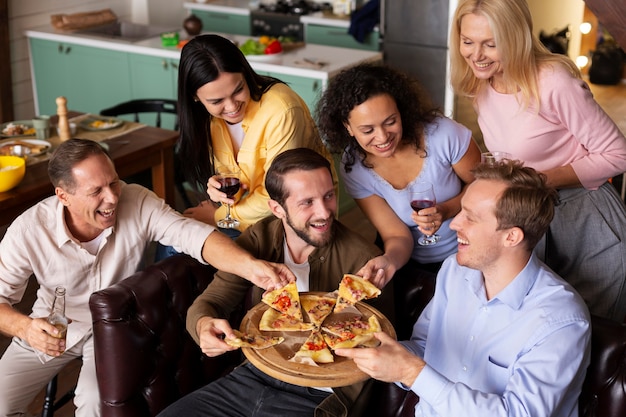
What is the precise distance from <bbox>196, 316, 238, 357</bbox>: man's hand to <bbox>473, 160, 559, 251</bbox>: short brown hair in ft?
2.76

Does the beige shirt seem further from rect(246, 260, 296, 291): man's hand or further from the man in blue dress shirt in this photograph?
the man in blue dress shirt

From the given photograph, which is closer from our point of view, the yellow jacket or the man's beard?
the man's beard

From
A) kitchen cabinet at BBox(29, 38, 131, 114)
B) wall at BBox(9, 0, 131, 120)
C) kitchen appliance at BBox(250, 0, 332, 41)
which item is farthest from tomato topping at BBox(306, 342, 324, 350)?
kitchen appliance at BBox(250, 0, 332, 41)

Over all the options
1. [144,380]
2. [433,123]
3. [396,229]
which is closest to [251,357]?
[144,380]

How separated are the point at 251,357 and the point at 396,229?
0.79m

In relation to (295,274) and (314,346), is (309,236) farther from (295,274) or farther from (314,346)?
(314,346)

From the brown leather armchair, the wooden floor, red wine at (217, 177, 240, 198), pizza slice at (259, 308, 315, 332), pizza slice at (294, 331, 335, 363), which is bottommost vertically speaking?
the wooden floor

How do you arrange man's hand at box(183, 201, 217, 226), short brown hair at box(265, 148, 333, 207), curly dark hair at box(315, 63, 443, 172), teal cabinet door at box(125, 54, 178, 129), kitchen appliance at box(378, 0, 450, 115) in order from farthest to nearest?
kitchen appliance at box(378, 0, 450, 115) → teal cabinet door at box(125, 54, 178, 129) → man's hand at box(183, 201, 217, 226) → curly dark hair at box(315, 63, 443, 172) → short brown hair at box(265, 148, 333, 207)

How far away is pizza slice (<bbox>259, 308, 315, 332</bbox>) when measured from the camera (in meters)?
2.34

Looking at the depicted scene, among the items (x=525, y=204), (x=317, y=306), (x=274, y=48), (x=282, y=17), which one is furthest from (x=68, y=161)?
(x=282, y=17)

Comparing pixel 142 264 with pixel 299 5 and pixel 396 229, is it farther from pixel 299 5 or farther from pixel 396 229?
pixel 299 5

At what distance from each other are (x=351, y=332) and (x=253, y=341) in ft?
0.93

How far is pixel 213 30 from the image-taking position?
290 inches

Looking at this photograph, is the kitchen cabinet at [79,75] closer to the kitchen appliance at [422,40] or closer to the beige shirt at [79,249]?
the kitchen appliance at [422,40]
